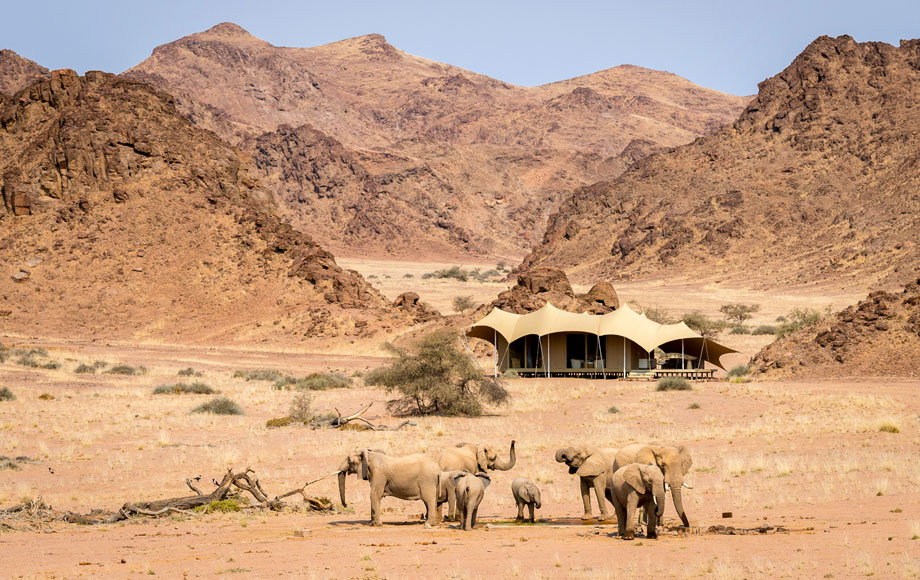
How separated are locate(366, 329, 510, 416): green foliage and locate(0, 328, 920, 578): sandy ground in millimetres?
721

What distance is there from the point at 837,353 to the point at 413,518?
24.9 meters

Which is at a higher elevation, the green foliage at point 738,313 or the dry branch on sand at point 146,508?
the green foliage at point 738,313

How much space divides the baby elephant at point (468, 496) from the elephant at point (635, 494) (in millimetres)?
1522

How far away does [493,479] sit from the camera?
1748 cm

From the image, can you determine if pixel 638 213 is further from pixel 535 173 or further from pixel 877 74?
pixel 535 173

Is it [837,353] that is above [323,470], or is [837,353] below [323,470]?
above

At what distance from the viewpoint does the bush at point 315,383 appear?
35.3 m

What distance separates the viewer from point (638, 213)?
102 meters

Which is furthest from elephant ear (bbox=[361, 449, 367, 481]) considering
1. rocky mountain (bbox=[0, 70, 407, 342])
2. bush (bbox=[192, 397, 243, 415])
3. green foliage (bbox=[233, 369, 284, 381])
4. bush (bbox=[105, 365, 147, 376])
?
rocky mountain (bbox=[0, 70, 407, 342])

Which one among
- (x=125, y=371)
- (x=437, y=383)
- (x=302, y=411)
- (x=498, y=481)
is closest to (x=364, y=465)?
(x=498, y=481)

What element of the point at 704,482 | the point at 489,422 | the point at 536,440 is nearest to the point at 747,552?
the point at 704,482

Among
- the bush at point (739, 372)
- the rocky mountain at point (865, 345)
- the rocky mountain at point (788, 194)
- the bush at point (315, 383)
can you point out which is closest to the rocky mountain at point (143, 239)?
the bush at point (315, 383)

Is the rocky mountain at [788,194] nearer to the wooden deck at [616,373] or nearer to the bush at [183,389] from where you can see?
the wooden deck at [616,373]

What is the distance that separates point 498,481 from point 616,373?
24029 mm
